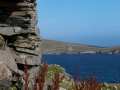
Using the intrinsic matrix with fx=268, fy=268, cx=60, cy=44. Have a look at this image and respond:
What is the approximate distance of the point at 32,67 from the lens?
1781 cm

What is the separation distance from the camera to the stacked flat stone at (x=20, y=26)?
17.5 m

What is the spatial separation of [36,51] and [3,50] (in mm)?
3251

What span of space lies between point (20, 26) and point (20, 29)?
0.47 metres

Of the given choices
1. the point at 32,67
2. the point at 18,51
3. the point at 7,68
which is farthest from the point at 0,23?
the point at 7,68

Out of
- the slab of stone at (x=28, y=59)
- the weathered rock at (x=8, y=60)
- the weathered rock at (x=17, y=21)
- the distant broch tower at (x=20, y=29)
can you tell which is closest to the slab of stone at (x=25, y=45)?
the distant broch tower at (x=20, y=29)

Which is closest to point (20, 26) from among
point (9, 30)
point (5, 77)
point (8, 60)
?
point (9, 30)

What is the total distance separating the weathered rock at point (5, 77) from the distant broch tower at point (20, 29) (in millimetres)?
3386

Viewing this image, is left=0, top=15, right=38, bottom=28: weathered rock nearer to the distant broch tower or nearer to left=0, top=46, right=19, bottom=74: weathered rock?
the distant broch tower

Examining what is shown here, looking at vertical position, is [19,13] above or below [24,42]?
above

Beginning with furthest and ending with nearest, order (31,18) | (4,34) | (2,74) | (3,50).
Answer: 1. (31,18)
2. (4,34)
3. (3,50)
4. (2,74)

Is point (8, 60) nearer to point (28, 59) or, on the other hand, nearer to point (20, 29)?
point (28, 59)

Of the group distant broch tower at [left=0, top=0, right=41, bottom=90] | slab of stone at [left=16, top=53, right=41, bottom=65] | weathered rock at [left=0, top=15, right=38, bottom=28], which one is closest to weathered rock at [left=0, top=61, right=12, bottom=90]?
slab of stone at [left=16, top=53, right=41, bottom=65]

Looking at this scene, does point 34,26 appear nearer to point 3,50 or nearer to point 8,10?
point 8,10

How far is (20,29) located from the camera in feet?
57.1
